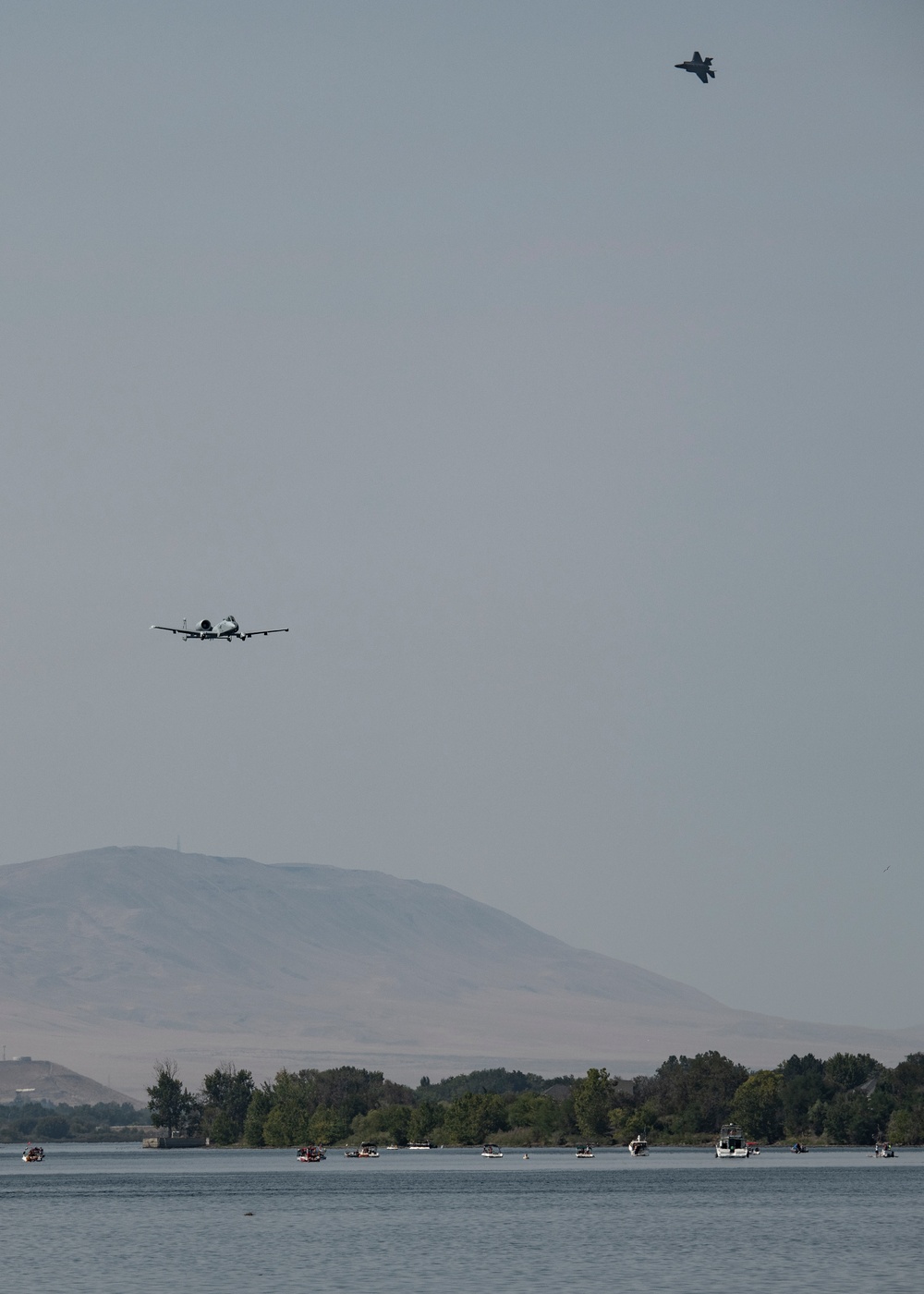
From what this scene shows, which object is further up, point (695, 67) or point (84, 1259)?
point (695, 67)

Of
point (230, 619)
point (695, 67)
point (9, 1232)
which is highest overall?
point (695, 67)

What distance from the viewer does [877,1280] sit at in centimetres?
12144

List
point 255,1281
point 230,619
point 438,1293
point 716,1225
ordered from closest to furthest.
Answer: point 438,1293, point 255,1281, point 230,619, point 716,1225

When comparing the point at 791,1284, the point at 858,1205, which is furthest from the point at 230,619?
the point at 858,1205

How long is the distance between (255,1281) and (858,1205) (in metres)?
81.5

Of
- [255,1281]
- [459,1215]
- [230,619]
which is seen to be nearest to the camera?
[255,1281]

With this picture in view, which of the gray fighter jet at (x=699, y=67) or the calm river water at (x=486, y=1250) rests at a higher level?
the gray fighter jet at (x=699, y=67)

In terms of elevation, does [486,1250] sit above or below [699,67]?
below

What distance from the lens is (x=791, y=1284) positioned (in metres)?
120

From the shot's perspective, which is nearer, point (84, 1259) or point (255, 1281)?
point (255, 1281)

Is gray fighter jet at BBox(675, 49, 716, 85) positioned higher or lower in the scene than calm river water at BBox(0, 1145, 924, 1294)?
higher

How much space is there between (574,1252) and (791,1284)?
28.0 metres

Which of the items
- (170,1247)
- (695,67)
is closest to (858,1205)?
(170,1247)

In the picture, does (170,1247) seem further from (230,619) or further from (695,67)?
(695,67)
